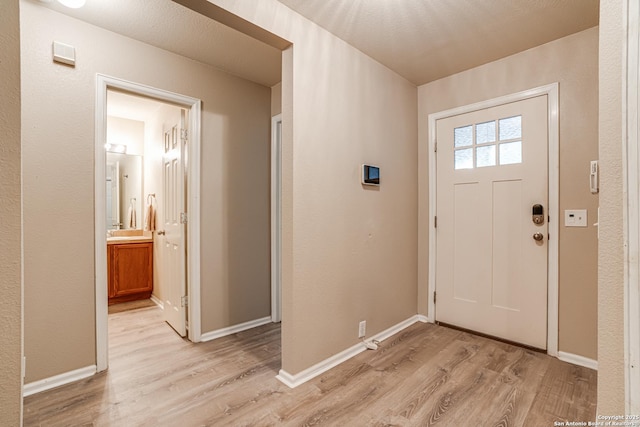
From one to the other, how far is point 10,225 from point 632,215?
5.85 ft

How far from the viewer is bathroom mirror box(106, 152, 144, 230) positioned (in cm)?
397

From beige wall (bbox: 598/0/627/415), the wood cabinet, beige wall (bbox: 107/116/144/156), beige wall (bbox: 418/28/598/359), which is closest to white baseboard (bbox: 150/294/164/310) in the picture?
the wood cabinet

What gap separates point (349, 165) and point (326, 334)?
4.13 feet

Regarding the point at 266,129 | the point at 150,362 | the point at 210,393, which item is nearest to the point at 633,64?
the point at 210,393

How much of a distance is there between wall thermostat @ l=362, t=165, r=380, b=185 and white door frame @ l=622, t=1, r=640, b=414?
1637 mm

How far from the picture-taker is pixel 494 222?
2.56 m

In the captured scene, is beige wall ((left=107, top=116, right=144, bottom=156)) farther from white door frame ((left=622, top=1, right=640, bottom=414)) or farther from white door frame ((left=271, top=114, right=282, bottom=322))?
white door frame ((left=622, top=1, right=640, bottom=414))

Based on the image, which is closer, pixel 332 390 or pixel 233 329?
pixel 332 390

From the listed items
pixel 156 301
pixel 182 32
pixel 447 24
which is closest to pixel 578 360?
pixel 447 24

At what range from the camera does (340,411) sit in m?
1.66

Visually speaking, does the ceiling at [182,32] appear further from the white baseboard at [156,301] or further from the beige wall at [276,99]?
the white baseboard at [156,301]

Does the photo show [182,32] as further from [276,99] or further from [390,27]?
[390,27]

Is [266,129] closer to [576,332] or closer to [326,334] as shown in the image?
[326,334]

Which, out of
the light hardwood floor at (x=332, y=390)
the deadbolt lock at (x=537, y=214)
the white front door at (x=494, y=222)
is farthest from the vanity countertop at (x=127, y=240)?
the deadbolt lock at (x=537, y=214)
